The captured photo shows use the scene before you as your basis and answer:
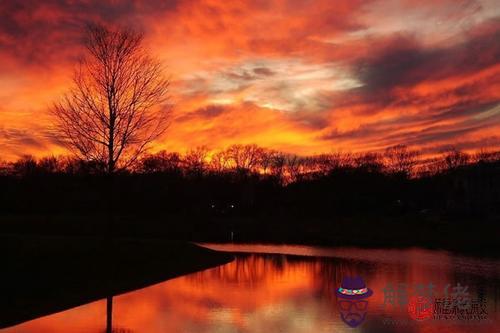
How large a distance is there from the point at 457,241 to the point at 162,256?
38998 mm

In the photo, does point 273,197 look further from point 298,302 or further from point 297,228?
point 298,302

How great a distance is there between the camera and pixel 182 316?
16141mm

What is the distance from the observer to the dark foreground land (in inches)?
670

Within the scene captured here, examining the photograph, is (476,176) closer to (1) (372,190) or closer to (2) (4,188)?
(1) (372,190)

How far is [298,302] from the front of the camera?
1861 cm

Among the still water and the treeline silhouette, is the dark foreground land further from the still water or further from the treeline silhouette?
the treeline silhouette

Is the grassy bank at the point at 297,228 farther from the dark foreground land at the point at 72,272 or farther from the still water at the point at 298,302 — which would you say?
the still water at the point at 298,302

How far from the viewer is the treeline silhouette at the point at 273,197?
79.8 meters

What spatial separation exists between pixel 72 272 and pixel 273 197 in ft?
328

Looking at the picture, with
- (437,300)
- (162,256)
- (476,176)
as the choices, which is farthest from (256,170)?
(437,300)

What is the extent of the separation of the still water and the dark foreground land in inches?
42.3

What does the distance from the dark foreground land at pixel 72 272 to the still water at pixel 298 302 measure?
1.07 metres

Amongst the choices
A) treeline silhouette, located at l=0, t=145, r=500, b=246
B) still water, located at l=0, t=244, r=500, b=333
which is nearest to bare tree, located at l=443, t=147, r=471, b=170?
treeline silhouette, located at l=0, t=145, r=500, b=246

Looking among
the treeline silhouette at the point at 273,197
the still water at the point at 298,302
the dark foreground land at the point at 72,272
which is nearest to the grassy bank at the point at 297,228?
the treeline silhouette at the point at 273,197
